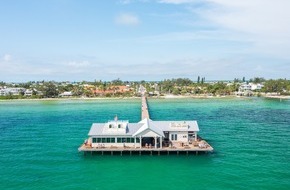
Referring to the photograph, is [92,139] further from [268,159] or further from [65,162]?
[268,159]

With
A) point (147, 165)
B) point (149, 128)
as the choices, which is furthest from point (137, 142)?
point (147, 165)

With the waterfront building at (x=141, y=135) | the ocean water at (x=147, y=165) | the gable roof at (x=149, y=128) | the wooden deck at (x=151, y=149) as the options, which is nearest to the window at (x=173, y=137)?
the waterfront building at (x=141, y=135)

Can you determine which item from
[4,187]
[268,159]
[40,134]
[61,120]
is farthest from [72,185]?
[61,120]

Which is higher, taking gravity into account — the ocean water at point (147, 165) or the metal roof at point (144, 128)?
the metal roof at point (144, 128)

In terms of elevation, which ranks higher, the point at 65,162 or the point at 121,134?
the point at 121,134

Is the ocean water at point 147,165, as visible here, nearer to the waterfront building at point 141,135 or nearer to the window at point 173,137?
the waterfront building at point 141,135

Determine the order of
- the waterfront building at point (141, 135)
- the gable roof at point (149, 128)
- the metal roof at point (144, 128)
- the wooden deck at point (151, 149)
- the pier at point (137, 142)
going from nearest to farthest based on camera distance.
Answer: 1. the wooden deck at point (151, 149)
2. the pier at point (137, 142)
3. the gable roof at point (149, 128)
4. the waterfront building at point (141, 135)
5. the metal roof at point (144, 128)

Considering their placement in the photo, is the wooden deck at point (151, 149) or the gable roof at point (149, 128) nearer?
the wooden deck at point (151, 149)

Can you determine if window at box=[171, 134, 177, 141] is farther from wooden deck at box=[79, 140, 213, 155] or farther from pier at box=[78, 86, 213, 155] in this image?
wooden deck at box=[79, 140, 213, 155]

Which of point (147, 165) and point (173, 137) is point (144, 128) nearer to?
point (173, 137)

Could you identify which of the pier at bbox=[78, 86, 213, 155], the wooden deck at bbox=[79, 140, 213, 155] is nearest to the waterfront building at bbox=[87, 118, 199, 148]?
the pier at bbox=[78, 86, 213, 155]

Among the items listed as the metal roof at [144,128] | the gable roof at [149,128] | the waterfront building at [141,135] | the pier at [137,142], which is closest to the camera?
the pier at [137,142]
